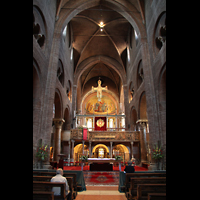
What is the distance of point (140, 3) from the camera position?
51.5ft

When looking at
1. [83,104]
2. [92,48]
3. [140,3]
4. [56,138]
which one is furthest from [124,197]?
[83,104]

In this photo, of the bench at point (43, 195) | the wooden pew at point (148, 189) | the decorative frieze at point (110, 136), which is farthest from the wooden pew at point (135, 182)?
the decorative frieze at point (110, 136)

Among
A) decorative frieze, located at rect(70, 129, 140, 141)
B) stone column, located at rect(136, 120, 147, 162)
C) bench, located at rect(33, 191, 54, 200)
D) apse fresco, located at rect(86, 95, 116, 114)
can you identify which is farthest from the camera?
apse fresco, located at rect(86, 95, 116, 114)

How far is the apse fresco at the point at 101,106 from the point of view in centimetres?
3756

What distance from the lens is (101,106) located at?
3828cm

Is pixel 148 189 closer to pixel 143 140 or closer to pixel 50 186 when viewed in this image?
pixel 50 186

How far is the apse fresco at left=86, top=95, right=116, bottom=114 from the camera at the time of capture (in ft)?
123

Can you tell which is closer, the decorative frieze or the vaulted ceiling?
the decorative frieze

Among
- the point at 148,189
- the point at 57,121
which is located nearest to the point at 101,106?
the point at 57,121

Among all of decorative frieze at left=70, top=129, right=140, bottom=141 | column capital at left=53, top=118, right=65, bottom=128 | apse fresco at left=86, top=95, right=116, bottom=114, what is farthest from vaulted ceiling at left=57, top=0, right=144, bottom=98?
apse fresco at left=86, top=95, right=116, bottom=114

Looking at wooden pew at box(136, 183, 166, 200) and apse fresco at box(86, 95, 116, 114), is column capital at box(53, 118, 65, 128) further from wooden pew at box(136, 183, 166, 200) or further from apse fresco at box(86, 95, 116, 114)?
apse fresco at box(86, 95, 116, 114)
